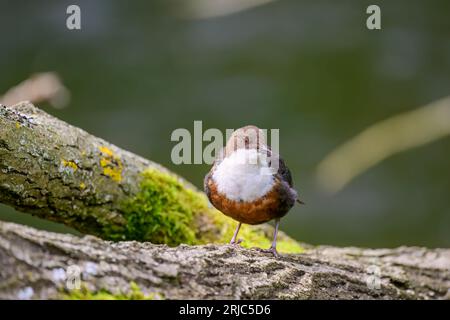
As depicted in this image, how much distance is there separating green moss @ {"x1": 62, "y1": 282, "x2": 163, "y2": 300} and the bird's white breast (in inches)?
45.2

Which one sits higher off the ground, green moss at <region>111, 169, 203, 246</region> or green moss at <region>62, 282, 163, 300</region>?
green moss at <region>111, 169, 203, 246</region>

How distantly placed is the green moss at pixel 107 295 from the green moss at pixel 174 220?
1.54 meters

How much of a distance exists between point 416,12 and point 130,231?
6366 mm

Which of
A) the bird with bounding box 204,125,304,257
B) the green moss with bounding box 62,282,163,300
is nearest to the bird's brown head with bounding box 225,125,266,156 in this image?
the bird with bounding box 204,125,304,257

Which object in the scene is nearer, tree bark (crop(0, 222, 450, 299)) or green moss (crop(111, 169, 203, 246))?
tree bark (crop(0, 222, 450, 299))

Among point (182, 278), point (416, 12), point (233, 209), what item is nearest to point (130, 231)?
point (233, 209)

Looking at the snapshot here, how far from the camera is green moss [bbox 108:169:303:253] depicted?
4.06m

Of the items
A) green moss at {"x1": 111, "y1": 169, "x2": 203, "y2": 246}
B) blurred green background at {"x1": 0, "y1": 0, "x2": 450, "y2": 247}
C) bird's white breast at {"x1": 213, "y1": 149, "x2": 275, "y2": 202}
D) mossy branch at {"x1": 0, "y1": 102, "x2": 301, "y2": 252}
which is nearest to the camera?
mossy branch at {"x1": 0, "y1": 102, "x2": 301, "y2": 252}

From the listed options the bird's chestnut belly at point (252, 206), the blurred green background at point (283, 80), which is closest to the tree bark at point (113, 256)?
the bird's chestnut belly at point (252, 206)

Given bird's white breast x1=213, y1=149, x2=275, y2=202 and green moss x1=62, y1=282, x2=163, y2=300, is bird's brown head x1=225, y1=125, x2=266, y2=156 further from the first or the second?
green moss x1=62, y1=282, x2=163, y2=300

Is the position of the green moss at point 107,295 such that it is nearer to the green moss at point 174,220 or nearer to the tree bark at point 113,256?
the tree bark at point 113,256

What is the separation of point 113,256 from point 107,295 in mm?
163

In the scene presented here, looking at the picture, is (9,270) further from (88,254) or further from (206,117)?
(206,117)

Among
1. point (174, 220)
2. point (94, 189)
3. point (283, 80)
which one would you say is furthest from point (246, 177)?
point (283, 80)
